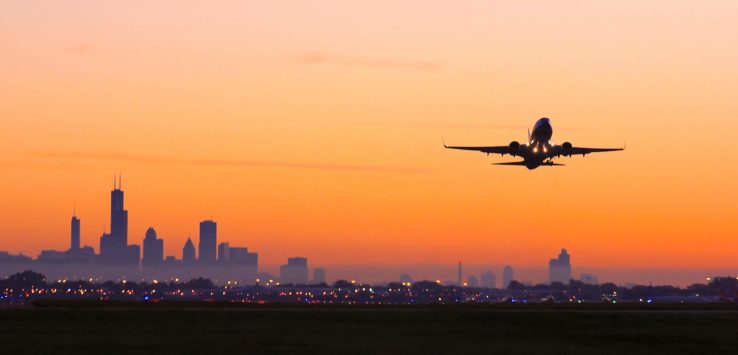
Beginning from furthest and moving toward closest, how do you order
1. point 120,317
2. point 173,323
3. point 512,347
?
point 120,317
point 173,323
point 512,347

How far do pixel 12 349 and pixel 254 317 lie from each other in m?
25.6

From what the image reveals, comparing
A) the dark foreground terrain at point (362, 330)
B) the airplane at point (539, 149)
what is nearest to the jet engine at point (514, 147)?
the airplane at point (539, 149)

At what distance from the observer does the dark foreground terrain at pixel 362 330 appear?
217 ft

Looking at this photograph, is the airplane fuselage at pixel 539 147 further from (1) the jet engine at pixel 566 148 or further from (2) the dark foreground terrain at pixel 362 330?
(2) the dark foreground terrain at pixel 362 330

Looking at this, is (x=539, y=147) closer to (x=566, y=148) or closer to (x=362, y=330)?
(x=566, y=148)

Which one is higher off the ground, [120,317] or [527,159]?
[527,159]

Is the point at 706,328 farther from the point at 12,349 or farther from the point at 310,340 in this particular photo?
the point at 12,349

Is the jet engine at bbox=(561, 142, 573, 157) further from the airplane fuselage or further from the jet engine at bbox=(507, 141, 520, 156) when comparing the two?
the jet engine at bbox=(507, 141, 520, 156)

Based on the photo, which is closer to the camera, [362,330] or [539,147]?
[362,330]

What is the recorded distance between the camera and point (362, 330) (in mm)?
76562

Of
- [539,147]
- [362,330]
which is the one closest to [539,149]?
[539,147]

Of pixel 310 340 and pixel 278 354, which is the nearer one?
pixel 278 354

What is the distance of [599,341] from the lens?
238 ft

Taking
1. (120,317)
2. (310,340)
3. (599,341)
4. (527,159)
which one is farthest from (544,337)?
(527,159)
